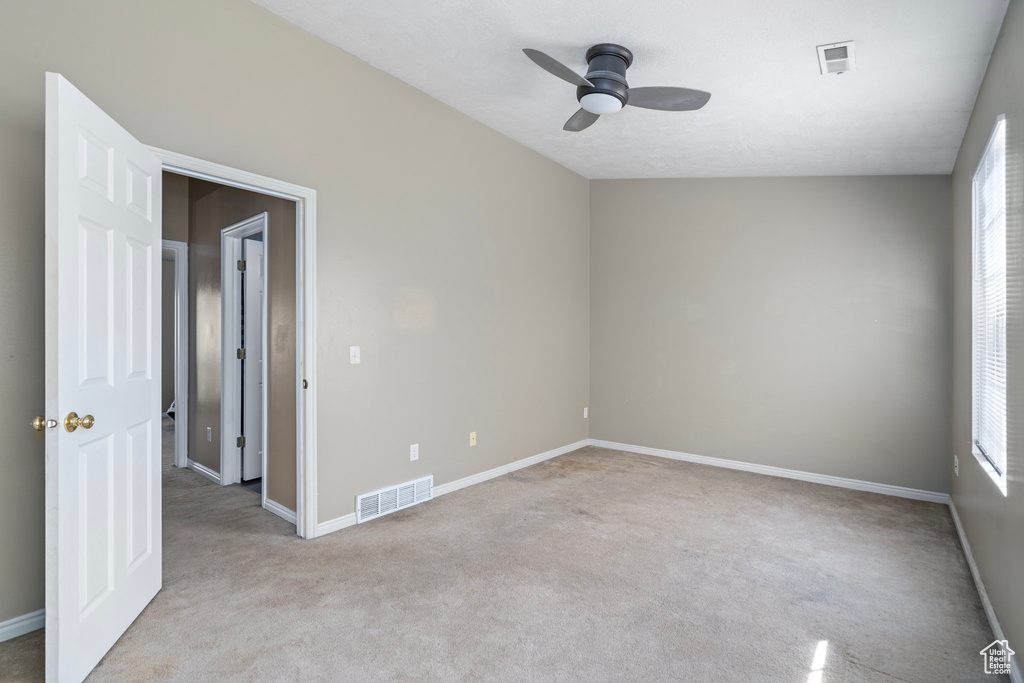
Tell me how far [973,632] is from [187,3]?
14.5ft

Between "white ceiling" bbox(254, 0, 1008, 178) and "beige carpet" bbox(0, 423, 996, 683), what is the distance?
248cm

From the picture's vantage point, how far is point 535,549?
3.07m

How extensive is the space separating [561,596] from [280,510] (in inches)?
79.4

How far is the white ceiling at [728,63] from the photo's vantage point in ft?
7.89

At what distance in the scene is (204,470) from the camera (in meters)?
4.54

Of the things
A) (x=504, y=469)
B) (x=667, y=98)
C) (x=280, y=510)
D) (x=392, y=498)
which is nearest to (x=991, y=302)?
(x=667, y=98)

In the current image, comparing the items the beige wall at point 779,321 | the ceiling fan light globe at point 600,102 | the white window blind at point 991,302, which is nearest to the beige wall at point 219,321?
the ceiling fan light globe at point 600,102

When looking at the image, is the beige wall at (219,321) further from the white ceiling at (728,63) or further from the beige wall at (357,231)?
the white ceiling at (728,63)

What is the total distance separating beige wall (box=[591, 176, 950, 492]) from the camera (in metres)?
4.12

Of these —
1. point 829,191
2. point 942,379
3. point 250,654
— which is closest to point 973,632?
point 942,379

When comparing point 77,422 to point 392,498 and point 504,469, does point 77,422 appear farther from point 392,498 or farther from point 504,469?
point 504,469

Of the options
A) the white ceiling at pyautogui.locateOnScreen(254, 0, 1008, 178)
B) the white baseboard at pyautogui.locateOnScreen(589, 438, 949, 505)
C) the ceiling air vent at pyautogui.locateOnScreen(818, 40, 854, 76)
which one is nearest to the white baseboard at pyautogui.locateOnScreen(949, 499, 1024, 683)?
the white baseboard at pyautogui.locateOnScreen(589, 438, 949, 505)

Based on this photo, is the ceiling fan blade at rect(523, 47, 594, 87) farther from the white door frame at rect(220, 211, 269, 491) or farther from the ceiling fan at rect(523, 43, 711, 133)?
the white door frame at rect(220, 211, 269, 491)

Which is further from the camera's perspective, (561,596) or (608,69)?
(608,69)
